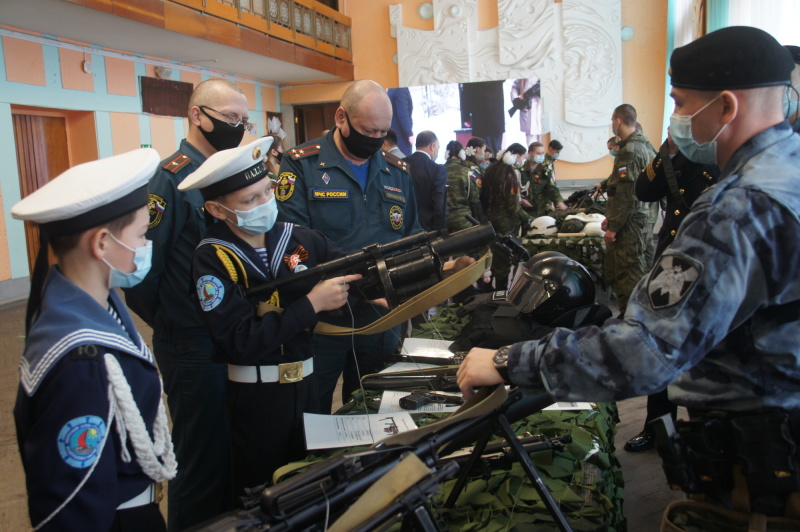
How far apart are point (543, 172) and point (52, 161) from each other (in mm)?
A: 6776

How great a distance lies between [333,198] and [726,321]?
5.58 feet

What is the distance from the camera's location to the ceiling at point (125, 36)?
21.9 feet

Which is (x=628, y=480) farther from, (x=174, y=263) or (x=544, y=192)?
(x=544, y=192)

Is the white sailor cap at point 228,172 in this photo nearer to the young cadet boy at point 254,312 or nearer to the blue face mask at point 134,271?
the young cadet boy at point 254,312

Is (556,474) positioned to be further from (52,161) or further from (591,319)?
(52,161)

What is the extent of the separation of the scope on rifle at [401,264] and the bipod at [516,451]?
0.51 m

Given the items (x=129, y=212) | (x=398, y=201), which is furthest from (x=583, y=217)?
(x=129, y=212)

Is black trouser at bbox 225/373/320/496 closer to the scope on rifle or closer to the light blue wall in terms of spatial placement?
the scope on rifle

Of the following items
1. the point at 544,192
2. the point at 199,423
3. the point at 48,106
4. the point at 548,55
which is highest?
the point at 548,55

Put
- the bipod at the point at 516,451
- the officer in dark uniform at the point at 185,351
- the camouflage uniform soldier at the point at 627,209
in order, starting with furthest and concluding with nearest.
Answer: the camouflage uniform soldier at the point at 627,209 < the officer in dark uniform at the point at 185,351 < the bipod at the point at 516,451

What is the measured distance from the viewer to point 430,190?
18.0 ft

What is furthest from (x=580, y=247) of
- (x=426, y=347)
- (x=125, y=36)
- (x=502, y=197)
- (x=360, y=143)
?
(x=125, y=36)

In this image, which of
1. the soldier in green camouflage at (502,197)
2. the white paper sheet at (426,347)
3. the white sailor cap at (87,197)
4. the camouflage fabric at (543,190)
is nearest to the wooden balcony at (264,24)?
the soldier in green camouflage at (502,197)

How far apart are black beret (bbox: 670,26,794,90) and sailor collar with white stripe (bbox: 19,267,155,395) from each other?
120 centimetres
